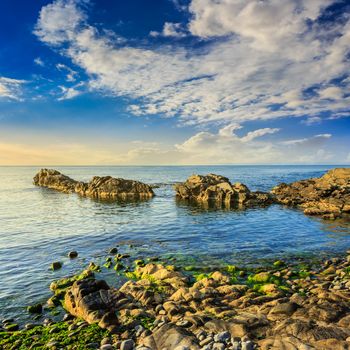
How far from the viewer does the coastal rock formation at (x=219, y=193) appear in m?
60.3

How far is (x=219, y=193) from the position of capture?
65.3m

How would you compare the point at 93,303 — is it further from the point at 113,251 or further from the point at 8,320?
the point at 113,251

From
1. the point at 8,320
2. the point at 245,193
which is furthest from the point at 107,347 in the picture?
the point at 245,193

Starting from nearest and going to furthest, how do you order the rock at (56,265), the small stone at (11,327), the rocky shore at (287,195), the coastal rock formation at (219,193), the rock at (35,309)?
the small stone at (11,327) < the rock at (35,309) < the rock at (56,265) < the rocky shore at (287,195) < the coastal rock formation at (219,193)

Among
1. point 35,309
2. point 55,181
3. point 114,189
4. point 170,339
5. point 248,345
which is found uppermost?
point 55,181

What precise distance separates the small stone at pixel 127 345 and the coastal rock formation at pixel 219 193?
4774 cm

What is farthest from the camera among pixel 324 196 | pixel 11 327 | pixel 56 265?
pixel 324 196

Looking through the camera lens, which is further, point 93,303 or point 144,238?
point 144,238

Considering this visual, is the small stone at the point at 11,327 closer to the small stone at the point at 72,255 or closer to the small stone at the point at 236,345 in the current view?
the small stone at the point at 236,345

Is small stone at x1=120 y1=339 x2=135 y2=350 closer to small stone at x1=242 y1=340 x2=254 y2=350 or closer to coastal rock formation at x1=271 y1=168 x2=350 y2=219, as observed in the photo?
small stone at x1=242 y1=340 x2=254 y2=350

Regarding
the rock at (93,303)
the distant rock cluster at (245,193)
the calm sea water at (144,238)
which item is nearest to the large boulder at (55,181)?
the distant rock cluster at (245,193)

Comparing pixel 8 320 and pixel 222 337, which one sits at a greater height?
pixel 222 337

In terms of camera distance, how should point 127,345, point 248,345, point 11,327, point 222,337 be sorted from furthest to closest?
point 11,327, point 127,345, point 222,337, point 248,345

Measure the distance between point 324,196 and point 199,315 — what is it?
5216 centimetres
